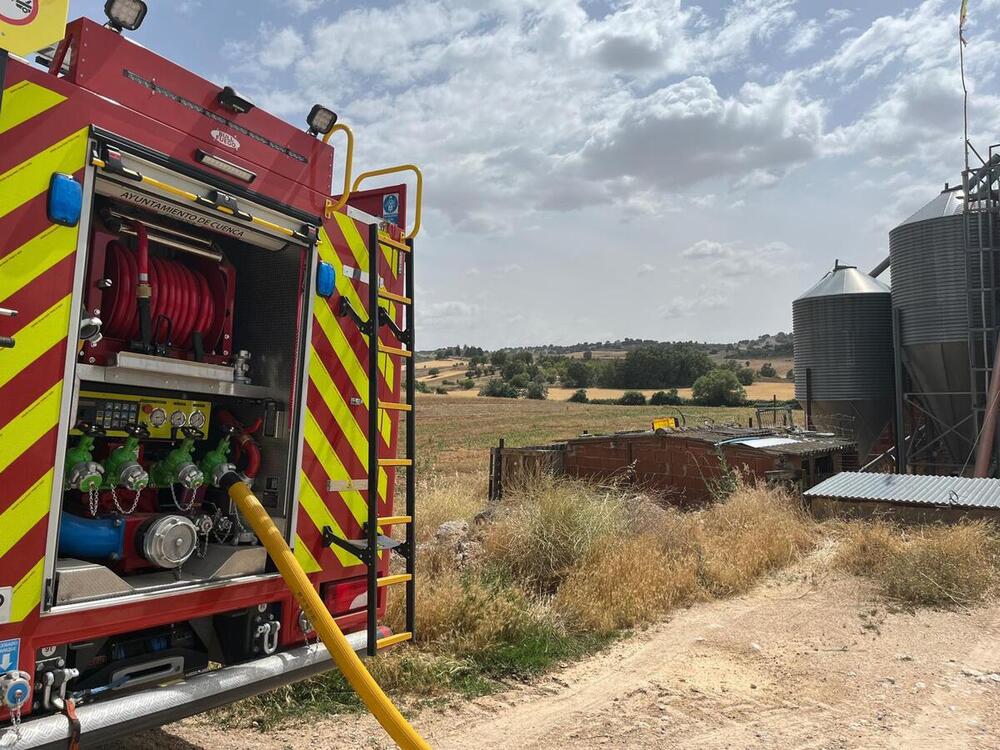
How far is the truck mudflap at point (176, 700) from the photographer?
9.16ft

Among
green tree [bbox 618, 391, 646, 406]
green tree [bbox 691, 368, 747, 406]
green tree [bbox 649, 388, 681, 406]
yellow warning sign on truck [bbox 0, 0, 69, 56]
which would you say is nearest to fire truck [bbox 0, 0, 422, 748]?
yellow warning sign on truck [bbox 0, 0, 69, 56]

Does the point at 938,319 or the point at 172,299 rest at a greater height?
the point at 938,319

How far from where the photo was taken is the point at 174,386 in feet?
12.3

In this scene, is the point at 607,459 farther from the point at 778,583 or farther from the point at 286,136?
the point at 286,136

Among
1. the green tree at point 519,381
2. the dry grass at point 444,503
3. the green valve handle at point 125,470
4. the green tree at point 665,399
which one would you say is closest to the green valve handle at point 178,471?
the green valve handle at point 125,470

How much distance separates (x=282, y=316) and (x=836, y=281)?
650 inches

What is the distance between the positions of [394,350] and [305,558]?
1.29 meters

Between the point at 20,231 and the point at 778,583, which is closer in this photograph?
the point at 20,231

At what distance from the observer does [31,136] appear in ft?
9.52

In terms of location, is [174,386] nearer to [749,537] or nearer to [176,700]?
[176,700]

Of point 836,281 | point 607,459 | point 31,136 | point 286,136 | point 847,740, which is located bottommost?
point 847,740

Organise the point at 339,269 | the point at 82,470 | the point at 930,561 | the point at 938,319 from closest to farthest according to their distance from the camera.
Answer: the point at 82,470 < the point at 339,269 < the point at 930,561 < the point at 938,319

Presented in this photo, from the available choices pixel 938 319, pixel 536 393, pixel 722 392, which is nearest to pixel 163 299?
pixel 938 319

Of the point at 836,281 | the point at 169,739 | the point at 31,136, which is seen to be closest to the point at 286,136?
the point at 31,136
